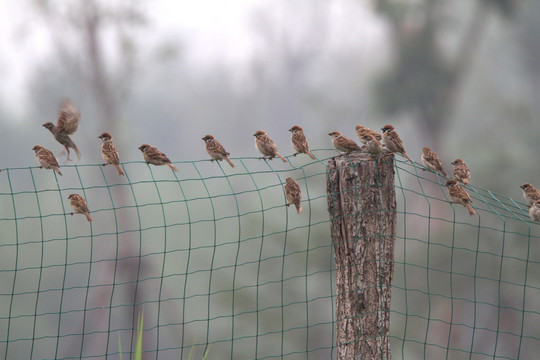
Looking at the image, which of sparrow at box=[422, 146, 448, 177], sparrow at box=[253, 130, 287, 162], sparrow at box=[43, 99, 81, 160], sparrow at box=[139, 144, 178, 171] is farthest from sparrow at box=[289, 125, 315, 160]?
sparrow at box=[43, 99, 81, 160]

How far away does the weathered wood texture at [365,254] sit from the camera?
3.86 metres

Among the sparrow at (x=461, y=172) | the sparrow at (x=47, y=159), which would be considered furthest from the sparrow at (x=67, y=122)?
the sparrow at (x=461, y=172)

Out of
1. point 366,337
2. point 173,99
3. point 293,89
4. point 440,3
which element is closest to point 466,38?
point 440,3

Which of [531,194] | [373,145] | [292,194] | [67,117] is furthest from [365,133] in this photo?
[67,117]

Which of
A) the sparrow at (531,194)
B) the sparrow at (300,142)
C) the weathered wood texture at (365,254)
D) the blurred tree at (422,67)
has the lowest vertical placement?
the weathered wood texture at (365,254)

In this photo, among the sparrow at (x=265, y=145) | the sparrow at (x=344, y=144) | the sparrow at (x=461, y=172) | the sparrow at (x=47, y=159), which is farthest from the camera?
the sparrow at (x=461, y=172)

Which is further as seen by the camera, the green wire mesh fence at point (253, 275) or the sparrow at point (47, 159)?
the green wire mesh fence at point (253, 275)

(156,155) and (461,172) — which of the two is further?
(461,172)

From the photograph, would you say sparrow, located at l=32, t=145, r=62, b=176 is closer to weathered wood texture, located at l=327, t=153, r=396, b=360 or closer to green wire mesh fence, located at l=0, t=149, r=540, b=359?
weathered wood texture, located at l=327, t=153, r=396, b=360

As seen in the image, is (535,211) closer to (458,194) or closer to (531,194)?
(531,194)

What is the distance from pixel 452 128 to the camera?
68.0 feet

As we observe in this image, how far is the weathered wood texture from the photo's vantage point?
12.7 feet

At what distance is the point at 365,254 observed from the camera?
388 centimetres

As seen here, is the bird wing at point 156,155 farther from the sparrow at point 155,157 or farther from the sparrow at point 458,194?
the sparrow at point 458,194
